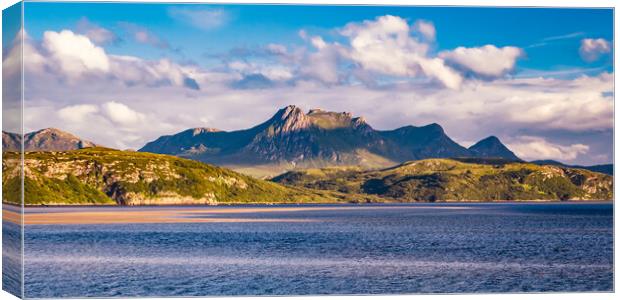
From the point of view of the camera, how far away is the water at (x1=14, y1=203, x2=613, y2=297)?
64.9 metres

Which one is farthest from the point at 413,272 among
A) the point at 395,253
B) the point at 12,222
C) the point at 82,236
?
the point at 82,236

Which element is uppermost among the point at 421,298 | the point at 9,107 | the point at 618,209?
the point at 9,107

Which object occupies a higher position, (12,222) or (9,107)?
(9,107)

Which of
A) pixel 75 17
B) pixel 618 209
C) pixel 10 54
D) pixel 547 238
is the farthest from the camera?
pixel 547 238

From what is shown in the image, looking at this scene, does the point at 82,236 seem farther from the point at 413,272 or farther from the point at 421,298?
the point at 421,298

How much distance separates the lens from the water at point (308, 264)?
64938mm

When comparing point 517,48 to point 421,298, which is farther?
point 517,48

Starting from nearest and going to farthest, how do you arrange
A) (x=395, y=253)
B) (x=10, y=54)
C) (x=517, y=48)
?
(x=10, y=54), (x=517, y=48), (x=395, y=253)

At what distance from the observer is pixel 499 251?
95500 millimetres

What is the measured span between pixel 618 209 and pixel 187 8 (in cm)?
3595

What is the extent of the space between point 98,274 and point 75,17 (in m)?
20.3

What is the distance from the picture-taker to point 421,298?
60656 millimetres

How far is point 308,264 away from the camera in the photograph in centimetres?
8000

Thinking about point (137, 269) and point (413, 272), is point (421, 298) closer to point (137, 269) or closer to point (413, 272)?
point (413, 272)
